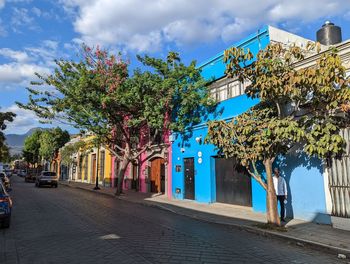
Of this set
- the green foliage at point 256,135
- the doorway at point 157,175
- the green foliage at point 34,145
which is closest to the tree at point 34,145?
the green foliage at point 34,145

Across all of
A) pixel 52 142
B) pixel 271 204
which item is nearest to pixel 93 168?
pixel 52 142

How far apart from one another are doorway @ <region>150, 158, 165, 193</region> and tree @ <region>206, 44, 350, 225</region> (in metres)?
11.9

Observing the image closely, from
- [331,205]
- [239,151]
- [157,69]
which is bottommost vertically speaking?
[331,205]

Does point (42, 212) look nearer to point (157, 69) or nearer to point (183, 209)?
point (183, 209)

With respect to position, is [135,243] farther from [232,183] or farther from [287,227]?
[232,183]

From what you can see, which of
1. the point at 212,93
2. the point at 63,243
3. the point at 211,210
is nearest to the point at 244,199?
the point at 211,210

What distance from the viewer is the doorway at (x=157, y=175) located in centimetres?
2236

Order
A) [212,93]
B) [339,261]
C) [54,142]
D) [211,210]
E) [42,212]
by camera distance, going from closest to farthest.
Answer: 1. [339,261]
2. [42,212]
3. [211,210]
4. [212,93]
5. [54,142]

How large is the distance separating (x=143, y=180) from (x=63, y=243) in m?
17.0

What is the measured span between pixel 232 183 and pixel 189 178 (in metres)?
3.58

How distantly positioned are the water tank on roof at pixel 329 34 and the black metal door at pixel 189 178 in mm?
8989

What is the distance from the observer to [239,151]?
1046 centimetres

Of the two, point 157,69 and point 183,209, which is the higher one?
point 157,69

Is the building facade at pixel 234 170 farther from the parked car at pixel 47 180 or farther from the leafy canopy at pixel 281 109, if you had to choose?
the parked car at pixel 47 180
